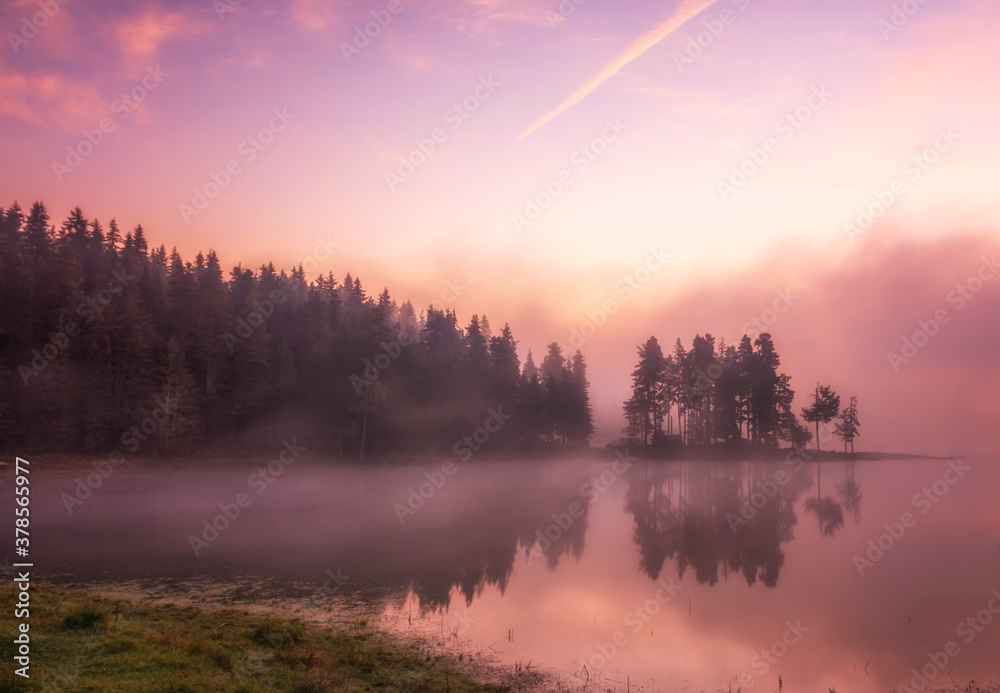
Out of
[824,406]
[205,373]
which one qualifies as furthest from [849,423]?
[205,373]

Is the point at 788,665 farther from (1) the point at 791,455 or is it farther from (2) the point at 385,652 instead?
(1) the point at 791,455

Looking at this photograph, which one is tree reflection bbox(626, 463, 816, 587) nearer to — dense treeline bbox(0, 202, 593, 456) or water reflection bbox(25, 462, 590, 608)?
water reflection bbox(25, 462, 590, 608)

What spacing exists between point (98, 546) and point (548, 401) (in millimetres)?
78464

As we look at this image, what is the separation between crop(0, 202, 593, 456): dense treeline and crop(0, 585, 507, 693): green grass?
48.9 meters

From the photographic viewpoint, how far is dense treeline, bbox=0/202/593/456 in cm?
5781

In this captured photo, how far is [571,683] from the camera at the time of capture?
558 inches

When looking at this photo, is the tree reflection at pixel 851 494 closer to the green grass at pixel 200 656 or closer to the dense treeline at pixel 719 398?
the dense treeline at pixel 719 398

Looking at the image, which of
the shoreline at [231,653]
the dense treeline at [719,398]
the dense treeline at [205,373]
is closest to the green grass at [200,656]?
the shoreline at [231,653]

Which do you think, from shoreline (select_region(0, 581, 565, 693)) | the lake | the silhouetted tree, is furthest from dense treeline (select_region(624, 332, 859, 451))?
shoreline (select_region(0, 581, 565, 693))

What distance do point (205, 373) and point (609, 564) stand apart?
62.5m

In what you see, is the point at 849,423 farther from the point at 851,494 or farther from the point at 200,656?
the point at 200,656

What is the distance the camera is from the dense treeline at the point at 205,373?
190 feet

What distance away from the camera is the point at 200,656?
12539 mm

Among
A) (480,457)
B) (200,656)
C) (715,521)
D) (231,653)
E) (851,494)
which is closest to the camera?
(200,656)
